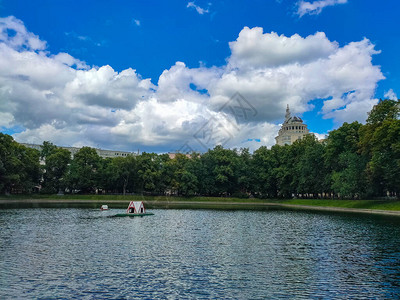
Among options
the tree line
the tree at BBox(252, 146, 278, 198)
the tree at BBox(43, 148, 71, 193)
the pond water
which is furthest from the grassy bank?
the pond water

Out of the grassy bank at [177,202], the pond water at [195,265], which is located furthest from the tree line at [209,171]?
the pond water at [195,265]

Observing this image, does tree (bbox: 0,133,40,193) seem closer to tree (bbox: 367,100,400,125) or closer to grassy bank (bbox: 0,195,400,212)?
grassy bank (bbox: 0,195,400,212)

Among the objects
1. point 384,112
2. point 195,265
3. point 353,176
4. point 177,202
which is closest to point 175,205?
point 177,202

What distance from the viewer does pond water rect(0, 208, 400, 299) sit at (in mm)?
18625

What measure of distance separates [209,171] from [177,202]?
Answer: 2153cm

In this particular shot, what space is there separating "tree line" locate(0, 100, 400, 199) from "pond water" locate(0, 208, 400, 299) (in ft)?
197

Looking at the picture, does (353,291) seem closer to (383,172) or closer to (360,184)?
(383,172)

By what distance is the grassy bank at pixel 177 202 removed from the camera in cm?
10011

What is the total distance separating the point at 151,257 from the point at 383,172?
7012 cm

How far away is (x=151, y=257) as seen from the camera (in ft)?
89.4

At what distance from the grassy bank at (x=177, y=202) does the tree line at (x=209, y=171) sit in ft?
13.3

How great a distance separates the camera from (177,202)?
A: 131 metres

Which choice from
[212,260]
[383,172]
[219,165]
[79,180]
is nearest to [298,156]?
[219,165]

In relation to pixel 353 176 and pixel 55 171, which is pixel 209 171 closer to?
pixel 55 171
